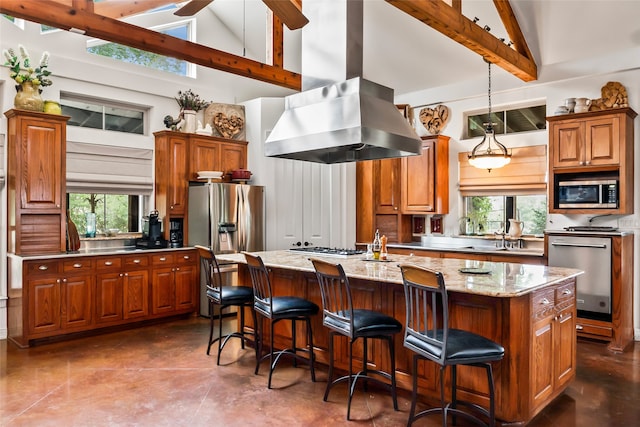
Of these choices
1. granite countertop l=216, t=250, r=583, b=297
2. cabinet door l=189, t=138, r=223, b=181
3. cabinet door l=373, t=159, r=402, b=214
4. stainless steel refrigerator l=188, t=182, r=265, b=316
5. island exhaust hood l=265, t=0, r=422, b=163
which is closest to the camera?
granite countertop l=216, t=250, r=583, b=297

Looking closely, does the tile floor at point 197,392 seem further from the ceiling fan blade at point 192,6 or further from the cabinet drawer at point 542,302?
the ceiling fan blade at point 192,6

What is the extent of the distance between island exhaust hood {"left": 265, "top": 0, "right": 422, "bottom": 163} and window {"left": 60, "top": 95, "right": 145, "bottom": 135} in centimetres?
295

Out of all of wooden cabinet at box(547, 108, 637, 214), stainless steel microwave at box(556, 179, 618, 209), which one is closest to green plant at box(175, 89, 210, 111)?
→ wooden cabinet at box(547, 108, 637, 214)

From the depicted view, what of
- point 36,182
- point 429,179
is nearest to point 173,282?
point 36,182

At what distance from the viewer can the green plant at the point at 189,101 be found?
239 inches

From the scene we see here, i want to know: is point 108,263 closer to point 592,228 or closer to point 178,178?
point 178,178

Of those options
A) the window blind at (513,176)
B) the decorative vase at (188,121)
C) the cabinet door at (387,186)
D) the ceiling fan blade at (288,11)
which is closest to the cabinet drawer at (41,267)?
the decorative vase at (188,121)

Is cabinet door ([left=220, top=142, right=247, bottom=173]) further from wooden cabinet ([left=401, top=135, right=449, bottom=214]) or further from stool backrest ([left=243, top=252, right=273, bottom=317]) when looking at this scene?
stool backrest ([left=243, top=252, right=273, bottom=317])

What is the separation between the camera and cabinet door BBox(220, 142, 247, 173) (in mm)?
6301

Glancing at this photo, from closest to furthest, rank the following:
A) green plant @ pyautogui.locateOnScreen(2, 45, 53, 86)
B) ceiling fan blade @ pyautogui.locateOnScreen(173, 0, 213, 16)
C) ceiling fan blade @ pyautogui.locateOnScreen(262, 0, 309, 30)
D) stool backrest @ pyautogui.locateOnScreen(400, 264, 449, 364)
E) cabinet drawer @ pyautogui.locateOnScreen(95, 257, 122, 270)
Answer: stool backrest @ pyautogui.locateOnScreen(400, 264, 449, 364) < ceiling fan blade @ pyautogui.locateOnScreen(262, 0, 309, 30) < ceiling fan blade @ pyautogui.locateOnScreen(173, 0, 213, 16) < green plant @ pyautogui.locateOnScreen(2, 45, 53, 86) < cabinet drawer @ pyautogui.locateOnScreen(95, 257, 122, 270)

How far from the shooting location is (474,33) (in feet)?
13.9

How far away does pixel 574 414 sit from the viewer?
9.95 feet

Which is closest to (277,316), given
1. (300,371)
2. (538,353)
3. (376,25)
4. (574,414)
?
(300,371)

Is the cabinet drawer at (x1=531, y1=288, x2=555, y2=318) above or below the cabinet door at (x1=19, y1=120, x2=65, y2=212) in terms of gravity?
below
